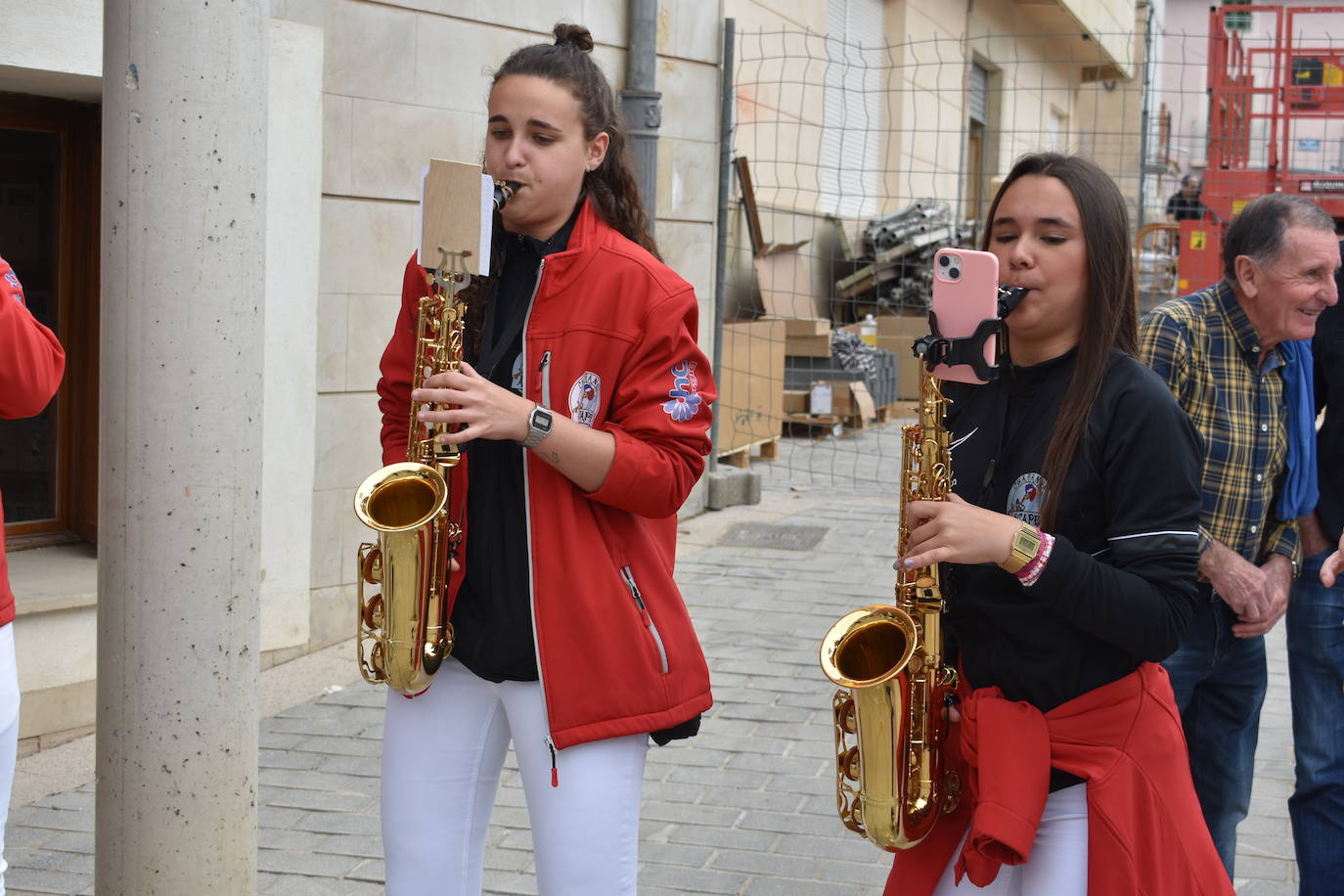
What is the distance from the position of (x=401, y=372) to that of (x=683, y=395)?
21.9 inches

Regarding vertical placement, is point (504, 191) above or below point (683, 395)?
above

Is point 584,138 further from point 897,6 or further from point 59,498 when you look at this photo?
point 897,6

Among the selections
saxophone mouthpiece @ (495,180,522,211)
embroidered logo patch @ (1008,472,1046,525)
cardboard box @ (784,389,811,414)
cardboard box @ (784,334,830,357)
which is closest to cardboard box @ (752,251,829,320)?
cardboard box @ (784,334,830,357)

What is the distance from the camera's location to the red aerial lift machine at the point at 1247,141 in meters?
14.5

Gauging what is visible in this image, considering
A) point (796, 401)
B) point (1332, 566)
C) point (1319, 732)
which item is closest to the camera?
point (1332, 566)

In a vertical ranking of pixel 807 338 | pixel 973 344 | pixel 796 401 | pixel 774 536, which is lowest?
pixel 774 536

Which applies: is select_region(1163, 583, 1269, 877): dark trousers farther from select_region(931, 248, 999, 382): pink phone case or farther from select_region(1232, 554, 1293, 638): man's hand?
select_region(931, 248, 999, 382): pink phone case

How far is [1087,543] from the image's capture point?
239 centimetres

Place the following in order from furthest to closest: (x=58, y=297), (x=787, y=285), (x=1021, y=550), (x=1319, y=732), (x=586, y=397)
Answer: (x=787, y=285)
(x=58, y=297)
(x=1319, y=732)
(x=586, y=397)
(x=1021, y=550)

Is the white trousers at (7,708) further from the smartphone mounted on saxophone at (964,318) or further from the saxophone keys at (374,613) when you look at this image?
the smartphone mounted on saxophone at (964,318)

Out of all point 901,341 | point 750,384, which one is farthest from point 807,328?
point 750,384

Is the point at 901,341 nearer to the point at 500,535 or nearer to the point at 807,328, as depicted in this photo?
the point at 807,328

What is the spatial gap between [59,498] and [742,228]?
8.11 meters

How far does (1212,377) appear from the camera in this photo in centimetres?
348
